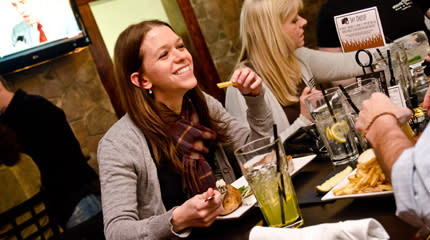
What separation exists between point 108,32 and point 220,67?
1160mm

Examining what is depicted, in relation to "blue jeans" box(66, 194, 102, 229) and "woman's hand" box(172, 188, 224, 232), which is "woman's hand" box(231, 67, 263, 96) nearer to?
"woman's hand" box(172, 188, 224, 232)

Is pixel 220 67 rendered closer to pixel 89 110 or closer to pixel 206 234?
pixel 89 110

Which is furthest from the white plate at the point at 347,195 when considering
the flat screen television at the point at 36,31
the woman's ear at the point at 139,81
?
the flat screen television at the point at 36,31

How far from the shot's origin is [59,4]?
3576mm

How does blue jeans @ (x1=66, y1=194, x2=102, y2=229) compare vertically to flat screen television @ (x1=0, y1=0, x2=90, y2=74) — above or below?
below

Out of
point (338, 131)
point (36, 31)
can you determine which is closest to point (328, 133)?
point (338, 131)

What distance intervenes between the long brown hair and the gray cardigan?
4 cm

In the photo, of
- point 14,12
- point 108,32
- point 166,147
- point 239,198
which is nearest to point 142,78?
point 166,147

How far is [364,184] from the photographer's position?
3.48 feet

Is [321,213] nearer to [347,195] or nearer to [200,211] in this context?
[347,195]

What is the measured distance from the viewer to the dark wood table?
0.91m

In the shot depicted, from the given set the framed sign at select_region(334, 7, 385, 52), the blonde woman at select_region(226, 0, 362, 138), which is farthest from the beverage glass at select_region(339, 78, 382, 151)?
the blonde woman at select_region(226, 0, 362, 138)

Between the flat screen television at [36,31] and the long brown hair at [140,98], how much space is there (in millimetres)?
1873

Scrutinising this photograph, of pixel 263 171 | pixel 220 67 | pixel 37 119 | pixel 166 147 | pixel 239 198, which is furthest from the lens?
pixel 220 67
